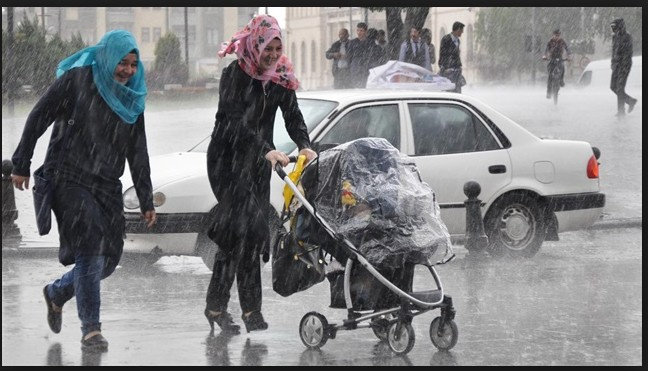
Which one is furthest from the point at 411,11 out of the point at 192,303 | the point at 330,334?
the point at 330,334

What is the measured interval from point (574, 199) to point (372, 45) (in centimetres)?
1396

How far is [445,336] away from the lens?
778 cm

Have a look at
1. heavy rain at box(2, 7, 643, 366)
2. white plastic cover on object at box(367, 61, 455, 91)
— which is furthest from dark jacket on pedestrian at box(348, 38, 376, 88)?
white plastic cover on object at box(367, 61, 455, 91)

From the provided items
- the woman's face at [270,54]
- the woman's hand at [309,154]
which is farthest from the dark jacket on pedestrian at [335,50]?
the woman's hand at [309,154]

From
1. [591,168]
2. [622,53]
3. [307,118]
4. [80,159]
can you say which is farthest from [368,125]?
[622,53]

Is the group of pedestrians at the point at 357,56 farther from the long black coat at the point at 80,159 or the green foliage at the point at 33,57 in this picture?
the green foliage at the point at 33,57

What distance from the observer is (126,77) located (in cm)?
793

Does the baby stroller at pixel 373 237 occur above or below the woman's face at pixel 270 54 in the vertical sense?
below

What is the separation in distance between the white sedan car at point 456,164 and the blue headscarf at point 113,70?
2668 mm

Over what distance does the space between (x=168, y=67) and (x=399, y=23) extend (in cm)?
3845

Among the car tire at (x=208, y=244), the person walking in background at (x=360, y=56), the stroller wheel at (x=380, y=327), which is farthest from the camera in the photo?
the person walking in background at (x=360, y=56)

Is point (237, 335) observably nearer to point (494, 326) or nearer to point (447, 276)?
point (494, 326)

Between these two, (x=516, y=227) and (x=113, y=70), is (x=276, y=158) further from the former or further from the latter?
(x=516, y=227)

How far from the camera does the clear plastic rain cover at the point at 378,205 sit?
7.70m
